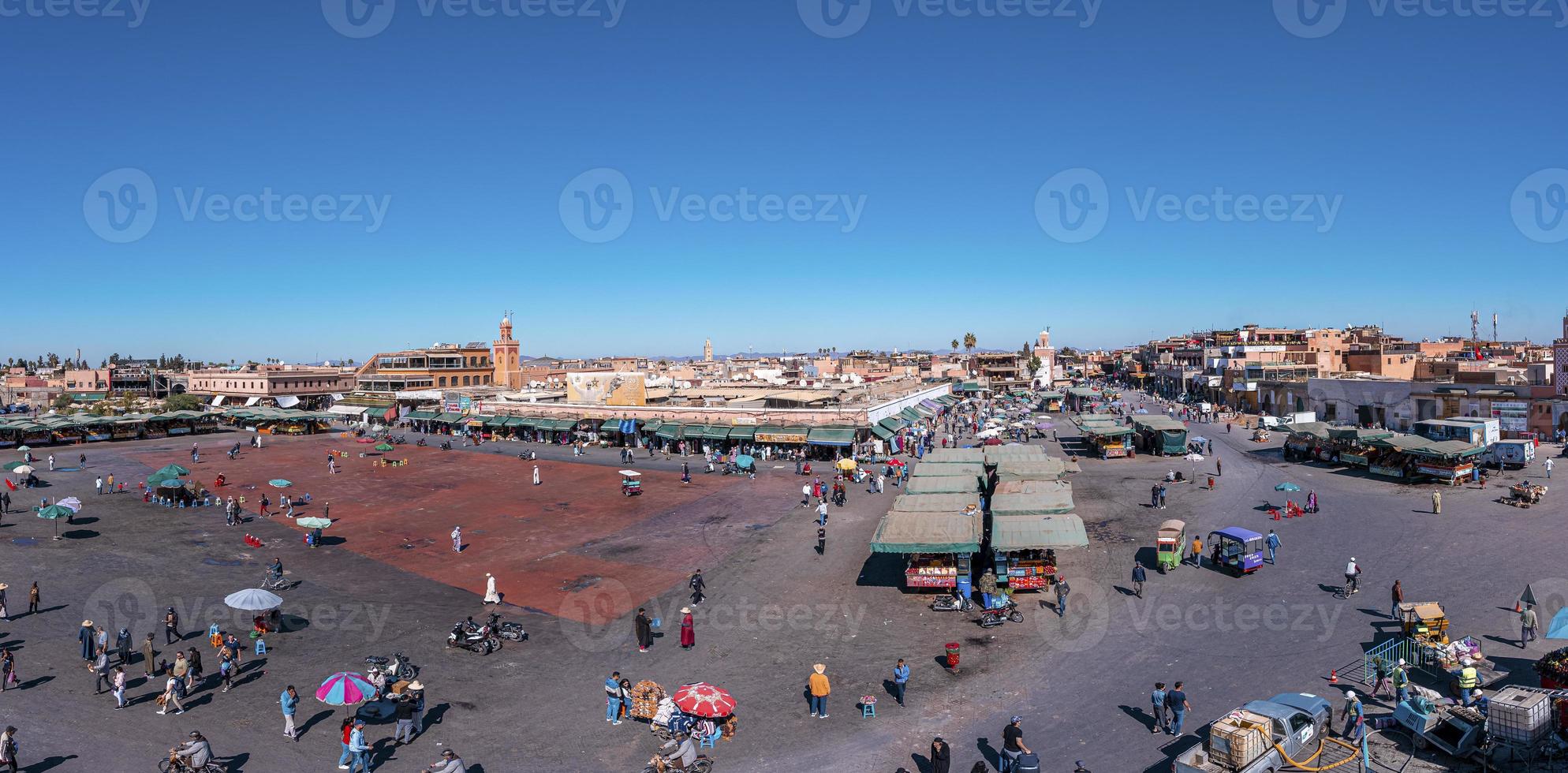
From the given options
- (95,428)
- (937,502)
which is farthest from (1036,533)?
(95,428)

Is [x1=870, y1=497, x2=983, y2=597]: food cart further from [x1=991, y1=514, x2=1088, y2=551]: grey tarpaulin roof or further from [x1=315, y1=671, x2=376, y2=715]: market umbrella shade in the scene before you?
[x1=315, y1=671, x2=376, y2=715]: market umbrella shade

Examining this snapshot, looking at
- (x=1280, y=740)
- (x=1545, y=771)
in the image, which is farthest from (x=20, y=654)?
(x=1545, y=771)

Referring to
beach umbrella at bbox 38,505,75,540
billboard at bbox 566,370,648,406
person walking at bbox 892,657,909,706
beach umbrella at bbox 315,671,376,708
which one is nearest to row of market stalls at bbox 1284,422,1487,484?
person walking at bbox 892,657,909,706

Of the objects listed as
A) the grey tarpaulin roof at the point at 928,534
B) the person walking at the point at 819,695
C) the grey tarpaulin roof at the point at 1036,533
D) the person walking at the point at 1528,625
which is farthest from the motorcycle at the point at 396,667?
the person walking at the point at 1528,625

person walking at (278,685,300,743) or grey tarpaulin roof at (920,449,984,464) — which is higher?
grey tarpaulin roof at (920,449,984,464)

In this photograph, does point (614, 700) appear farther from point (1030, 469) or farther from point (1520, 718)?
point (1030, 469)

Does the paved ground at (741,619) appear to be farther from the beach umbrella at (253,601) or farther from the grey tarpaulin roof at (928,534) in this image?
the grey tarpaulin roof at (928,534)

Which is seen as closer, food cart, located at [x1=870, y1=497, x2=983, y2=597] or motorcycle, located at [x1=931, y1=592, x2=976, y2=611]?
motorcycle, located at [x1=931, y1=592, x2=976, y2=611]
